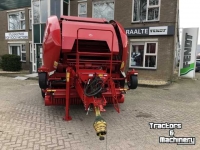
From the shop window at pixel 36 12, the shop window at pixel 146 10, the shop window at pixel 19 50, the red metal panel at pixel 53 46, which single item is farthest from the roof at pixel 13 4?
the red metal panel at pixel 53 46

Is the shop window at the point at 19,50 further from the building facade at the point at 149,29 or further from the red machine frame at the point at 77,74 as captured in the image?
the red machine frame at the point at 77,74

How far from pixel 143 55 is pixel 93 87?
8.32m

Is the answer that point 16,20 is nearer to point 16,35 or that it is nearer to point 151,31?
point 16,35

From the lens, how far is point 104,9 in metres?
12.4

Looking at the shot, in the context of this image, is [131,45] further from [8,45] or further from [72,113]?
[8,45]

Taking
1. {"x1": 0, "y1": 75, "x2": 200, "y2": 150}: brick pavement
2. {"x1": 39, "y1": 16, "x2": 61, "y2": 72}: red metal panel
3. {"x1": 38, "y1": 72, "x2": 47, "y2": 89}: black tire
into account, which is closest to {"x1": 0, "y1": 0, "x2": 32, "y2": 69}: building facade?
{"x1": 0, "y1": 75, "x2": 200, "y2": 150}: brick pavement

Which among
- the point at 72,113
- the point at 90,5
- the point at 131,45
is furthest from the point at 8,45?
the point at 72,113

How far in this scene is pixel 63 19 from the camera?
5.66 meters

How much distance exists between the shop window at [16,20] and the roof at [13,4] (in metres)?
0.53

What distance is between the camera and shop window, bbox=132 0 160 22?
10.9 metres

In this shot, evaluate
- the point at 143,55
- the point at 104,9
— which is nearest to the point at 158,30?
the point at 143,55

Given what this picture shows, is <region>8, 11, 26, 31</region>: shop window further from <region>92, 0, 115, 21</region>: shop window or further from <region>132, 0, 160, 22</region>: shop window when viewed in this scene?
<region>132, 0, 160, 22</region>: shop window

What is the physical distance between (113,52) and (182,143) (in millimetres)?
2668

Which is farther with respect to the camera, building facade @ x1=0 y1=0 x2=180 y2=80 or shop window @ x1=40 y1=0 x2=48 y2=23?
shop window @ x1=40 y1=0 x2=48 y2=23
